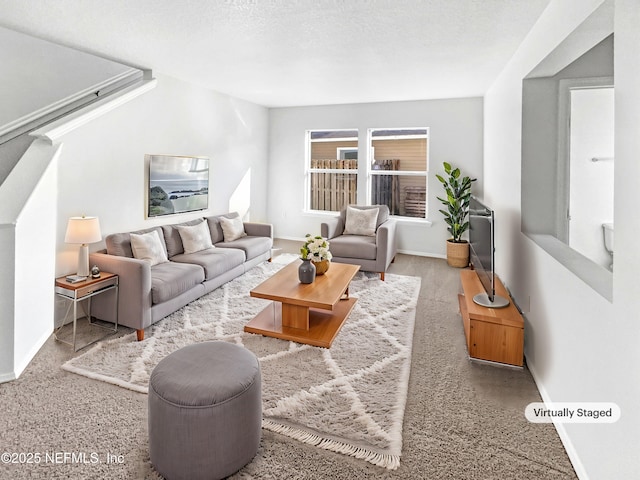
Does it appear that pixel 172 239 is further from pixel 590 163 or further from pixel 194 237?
pixel 590 163

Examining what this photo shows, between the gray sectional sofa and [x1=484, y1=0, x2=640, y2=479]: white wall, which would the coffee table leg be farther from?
[x1=484, y1=0, x2=640, y2=479]: white wall

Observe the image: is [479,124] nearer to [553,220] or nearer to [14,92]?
[553,220]

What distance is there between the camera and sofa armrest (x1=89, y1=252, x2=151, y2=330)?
10.2 ft

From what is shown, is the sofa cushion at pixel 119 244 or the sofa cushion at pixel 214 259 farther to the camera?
the sofa cushion at pixel 214 259

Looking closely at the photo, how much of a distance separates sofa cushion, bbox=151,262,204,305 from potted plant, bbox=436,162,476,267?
3.75 metres

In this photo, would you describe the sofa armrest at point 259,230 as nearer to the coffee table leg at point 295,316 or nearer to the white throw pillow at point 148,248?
the white throw pillow at point 148,248

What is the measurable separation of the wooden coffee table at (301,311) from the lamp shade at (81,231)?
5.11 ft

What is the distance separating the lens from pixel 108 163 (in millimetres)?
3852

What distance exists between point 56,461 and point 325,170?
5.98m

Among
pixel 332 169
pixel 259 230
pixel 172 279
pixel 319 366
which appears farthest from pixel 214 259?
pixel 332 169

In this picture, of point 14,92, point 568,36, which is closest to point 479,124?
point 568,36

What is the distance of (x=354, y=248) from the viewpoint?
4980 millimetres

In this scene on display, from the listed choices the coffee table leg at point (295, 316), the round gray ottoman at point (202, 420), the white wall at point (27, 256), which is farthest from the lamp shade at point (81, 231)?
the round gray ottoman at point (202, 420)

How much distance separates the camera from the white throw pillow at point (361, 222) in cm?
551
